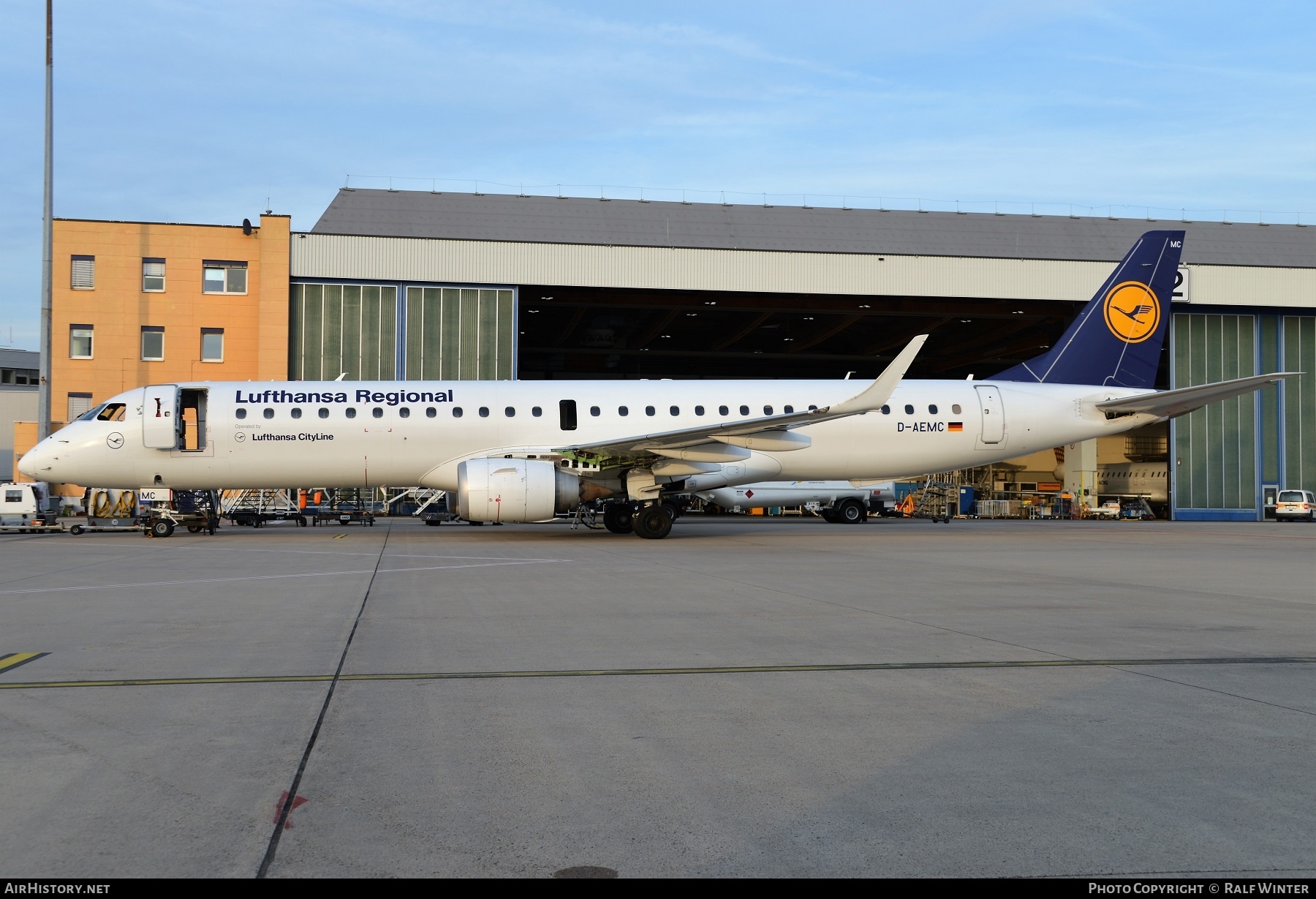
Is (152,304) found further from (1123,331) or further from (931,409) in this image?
(1123,331)

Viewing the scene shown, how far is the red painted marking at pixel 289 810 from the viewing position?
11.3ft

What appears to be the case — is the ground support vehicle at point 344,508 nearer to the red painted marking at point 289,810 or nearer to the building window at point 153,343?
the building window at point 153,343

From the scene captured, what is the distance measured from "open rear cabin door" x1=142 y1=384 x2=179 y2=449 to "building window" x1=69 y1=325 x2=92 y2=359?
17617 mm

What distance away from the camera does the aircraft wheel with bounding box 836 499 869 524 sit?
3453 centimetres

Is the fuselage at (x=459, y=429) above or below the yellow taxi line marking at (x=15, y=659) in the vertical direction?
above

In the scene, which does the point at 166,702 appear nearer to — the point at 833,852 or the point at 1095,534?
the point at 833,852

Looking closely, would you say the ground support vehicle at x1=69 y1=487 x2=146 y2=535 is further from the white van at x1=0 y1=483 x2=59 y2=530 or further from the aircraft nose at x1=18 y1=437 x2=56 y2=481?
the aircraft nose at x1=18 y1=437 x2=56 y2=481

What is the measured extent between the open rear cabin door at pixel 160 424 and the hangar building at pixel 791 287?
1485 cm

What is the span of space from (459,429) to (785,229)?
2320 cm

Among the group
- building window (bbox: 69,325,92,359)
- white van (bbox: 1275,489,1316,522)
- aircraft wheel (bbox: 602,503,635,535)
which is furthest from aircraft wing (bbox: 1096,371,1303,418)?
building window (bbox: 69,325,92,359)

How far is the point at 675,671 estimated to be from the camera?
6.36 m

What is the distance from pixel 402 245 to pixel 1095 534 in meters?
24.2

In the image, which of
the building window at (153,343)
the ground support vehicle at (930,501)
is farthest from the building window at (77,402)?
the ground support vehicle at (930,501)

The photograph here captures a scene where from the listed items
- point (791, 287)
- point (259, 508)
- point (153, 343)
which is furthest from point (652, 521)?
point (153, 343)
